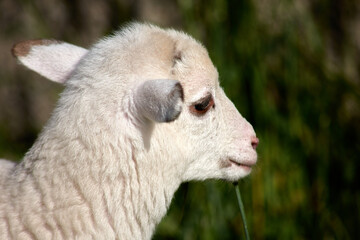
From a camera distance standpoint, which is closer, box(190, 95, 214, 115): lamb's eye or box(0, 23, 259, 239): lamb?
box(0, 23, 259, 239): lamb

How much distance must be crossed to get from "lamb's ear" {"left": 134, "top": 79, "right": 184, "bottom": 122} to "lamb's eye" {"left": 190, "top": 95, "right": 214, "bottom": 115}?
0.85 feet

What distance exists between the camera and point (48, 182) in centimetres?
236

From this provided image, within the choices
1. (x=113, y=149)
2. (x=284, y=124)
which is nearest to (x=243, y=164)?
(x=113, y=149)

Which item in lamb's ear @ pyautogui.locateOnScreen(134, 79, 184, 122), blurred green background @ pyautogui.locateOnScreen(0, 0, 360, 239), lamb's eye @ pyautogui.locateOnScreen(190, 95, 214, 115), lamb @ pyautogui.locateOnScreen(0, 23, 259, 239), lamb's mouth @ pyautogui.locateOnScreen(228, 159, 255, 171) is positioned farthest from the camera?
blurred green background @ pyautogui.locateOnScreen(0, 0, 360, 239)

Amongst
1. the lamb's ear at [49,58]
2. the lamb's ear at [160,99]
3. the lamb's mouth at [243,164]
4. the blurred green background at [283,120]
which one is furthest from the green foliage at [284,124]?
the lamb's ear at [160,99]

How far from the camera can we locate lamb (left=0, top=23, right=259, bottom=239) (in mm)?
2334

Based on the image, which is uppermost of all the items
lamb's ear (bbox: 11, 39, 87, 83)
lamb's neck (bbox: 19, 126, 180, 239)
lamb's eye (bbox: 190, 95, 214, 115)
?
lamb's ear (bbox: 11, 39, 87, 83)

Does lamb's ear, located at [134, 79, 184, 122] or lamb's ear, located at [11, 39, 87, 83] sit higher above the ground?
lamb's ear, located at [11, 39, 87, 83]

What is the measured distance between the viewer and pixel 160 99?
2131mm

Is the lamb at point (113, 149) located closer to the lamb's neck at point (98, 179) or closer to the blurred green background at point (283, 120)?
the lamb's neck at point (98, 179)

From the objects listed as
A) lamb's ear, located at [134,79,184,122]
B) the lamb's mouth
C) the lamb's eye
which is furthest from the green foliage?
lamb's ear, located at [134,79,184,122]

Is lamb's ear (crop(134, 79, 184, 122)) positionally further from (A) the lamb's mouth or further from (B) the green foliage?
(B) the green foliage

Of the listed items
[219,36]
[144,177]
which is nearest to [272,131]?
[219,36]

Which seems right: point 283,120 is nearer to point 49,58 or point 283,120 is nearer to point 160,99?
point 49,58
